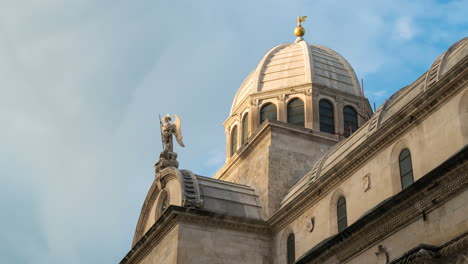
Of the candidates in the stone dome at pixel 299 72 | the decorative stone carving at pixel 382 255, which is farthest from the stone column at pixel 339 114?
the decorative stone carving at pixel 382 255

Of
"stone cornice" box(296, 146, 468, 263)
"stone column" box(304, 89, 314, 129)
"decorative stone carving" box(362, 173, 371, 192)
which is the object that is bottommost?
"stone cornice" box(296, 146, 468, 263)

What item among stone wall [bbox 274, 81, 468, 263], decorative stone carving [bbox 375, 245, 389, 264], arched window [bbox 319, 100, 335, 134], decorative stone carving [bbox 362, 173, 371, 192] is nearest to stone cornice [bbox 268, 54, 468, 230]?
stone wall [bbox 274, 81, 468, 263]

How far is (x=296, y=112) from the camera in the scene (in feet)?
141

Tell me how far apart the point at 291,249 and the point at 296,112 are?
11.9 metres

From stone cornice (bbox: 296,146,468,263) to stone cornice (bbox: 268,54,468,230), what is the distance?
11.3ft

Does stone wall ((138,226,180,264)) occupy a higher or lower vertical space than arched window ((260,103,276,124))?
lower

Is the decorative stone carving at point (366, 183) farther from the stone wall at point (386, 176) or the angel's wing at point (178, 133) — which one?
the angel's wing at point (178, 133)

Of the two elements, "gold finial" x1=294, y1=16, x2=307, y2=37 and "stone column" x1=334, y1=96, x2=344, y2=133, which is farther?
"gold finial" x1=294, y1=16, x2=307, y2=37

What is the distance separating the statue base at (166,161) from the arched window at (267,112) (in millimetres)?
7029

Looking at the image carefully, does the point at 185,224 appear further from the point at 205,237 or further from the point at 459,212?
the point at 459,212

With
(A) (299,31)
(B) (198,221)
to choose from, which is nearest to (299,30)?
(A) (299,31)

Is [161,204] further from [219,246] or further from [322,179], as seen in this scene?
[322,179]

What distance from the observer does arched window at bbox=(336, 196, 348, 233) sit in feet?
97.2

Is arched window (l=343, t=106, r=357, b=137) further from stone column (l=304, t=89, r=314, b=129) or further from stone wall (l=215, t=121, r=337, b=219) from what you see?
stone wall (l=215, t=121, r=337, b=219)
